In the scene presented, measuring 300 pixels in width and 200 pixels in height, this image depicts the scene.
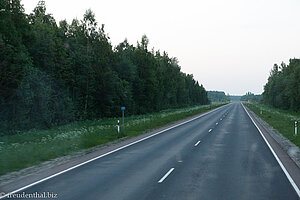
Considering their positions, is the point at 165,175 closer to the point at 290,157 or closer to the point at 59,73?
the point at 290,157

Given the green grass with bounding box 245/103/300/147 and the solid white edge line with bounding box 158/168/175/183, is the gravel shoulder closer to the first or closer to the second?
the solid white edge line with bounding box 158/168/175/183

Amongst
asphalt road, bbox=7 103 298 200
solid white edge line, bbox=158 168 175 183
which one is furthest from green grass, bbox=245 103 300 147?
solid white edge line, bbox=158 168 175 183

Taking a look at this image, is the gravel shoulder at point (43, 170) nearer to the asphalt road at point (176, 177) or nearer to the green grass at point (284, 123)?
the asphalt road at point (176, 177)

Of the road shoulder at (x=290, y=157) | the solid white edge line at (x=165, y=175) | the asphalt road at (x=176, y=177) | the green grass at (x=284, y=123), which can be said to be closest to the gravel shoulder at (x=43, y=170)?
the asphalt road at (x=176, y=177)

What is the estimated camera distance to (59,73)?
3644 cm

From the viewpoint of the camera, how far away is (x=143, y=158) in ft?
40.8

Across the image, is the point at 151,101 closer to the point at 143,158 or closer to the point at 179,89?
the point at 179,89

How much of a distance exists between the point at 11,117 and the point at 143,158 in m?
20.5

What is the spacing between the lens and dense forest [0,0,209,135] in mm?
27312

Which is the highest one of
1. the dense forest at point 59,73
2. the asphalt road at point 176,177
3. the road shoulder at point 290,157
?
the dense forest at point 59,73

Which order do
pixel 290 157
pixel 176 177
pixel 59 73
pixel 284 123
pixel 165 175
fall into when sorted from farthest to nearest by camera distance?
1. pixel 59 73
2. pixel 284 123
3. pixel 290 157
4. pixel 165 175
5. pixel 176 177

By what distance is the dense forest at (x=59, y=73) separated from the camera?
27.3 metres

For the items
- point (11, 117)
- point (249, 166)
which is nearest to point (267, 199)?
point (249, 166)

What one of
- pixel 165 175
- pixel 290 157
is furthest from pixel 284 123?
pixel 165 175
